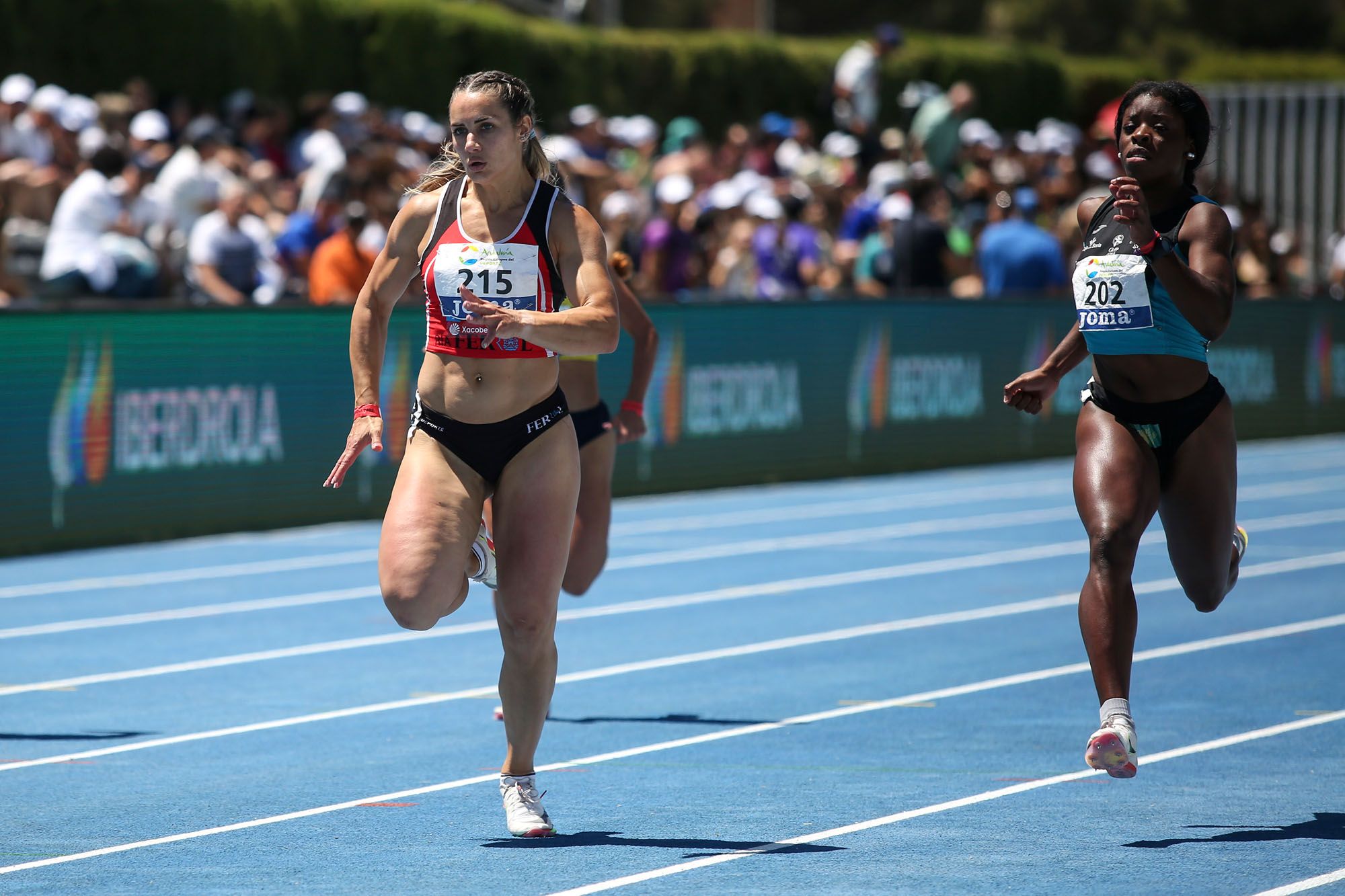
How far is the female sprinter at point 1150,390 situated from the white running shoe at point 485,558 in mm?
1806

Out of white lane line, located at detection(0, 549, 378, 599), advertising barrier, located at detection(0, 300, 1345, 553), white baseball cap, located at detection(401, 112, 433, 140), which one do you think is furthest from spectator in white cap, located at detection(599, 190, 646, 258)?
white lane line, located at detection(0, 549, 378, 599)

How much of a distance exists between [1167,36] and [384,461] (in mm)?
43010

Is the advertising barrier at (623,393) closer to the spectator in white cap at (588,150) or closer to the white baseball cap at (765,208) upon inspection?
the white baseball cap at (765,208)

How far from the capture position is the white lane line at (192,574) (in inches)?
482

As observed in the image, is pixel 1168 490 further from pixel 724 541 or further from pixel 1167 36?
Answer: pixel 1167 36

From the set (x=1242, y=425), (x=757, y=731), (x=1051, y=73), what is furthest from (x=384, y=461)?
Result: (x=1051, y=73)

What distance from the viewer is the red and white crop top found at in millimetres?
6070

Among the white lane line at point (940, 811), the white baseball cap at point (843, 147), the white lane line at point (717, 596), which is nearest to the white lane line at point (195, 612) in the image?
the white lane line at point (717, 596)

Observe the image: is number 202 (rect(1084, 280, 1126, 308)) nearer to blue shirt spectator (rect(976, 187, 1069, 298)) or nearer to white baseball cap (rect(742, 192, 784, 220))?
white baseball cap (rect(742, 192, 784, 220))

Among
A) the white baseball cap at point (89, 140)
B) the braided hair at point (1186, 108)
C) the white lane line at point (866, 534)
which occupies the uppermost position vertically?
the white baseball cap at point (89, 140)

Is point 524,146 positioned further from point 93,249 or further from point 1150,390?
point 93,249

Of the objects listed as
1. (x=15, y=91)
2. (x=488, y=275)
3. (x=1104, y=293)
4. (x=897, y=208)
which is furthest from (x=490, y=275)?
(x=897, y=208)

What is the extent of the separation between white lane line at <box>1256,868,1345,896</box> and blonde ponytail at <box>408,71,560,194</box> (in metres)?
2.95

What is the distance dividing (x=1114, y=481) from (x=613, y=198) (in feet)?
43.7
